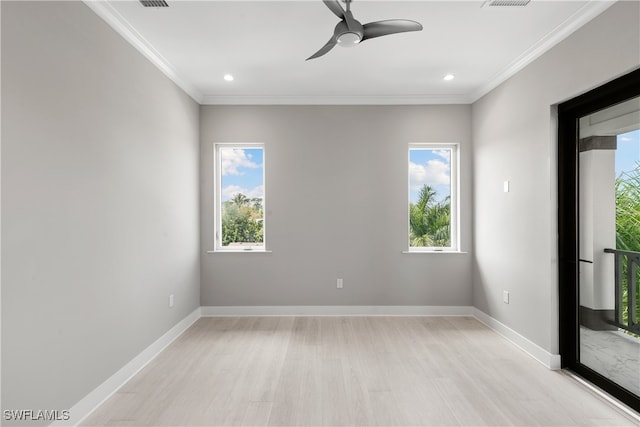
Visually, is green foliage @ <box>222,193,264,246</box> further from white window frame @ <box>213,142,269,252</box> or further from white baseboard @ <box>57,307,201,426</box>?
white baseboard @ <box>57,307,201,426</box>

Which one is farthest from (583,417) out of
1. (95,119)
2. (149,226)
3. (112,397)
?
(95,119)

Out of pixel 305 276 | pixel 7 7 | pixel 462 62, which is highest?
pixel 462 62

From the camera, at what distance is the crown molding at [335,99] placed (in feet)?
13.8

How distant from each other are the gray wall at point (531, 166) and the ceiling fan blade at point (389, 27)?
129 centimetres

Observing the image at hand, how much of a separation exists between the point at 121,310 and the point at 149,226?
761 mm

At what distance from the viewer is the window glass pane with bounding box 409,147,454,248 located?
173 inches

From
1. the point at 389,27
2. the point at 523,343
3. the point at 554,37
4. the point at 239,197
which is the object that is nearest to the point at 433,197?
the point at 523,343

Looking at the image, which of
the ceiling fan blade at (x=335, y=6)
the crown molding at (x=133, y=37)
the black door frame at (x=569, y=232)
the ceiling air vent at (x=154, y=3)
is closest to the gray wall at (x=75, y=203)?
the crown molding at (x=133, y=37)

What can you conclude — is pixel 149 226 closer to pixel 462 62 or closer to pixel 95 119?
pixel 95 119

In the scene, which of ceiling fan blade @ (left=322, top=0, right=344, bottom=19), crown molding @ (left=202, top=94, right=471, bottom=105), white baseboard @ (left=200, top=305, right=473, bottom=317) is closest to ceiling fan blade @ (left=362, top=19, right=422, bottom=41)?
ceiling fan blade @ (left=322, top=0, right=344, bottom=19)

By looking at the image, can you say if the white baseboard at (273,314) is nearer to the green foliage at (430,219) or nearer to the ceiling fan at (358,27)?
the green foliage at (430,219)

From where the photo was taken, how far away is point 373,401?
2.32 m

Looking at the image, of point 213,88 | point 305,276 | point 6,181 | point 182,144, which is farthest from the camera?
point 305,276

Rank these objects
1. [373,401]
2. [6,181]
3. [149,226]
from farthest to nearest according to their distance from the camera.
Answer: [149,226]
[373,401]
[6,181]
